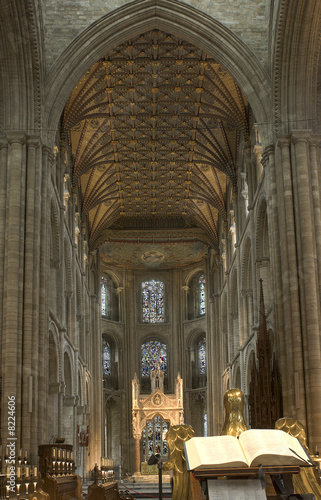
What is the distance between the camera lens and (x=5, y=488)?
10500 millimetres

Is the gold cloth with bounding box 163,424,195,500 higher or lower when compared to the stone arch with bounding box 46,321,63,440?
lower

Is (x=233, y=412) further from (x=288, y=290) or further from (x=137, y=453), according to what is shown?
(x=137, y=453)

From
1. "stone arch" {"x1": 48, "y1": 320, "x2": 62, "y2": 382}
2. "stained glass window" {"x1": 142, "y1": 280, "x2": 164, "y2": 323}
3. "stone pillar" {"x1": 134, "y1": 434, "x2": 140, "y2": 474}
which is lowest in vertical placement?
"stone pillar" {"x1": 134, "y1": 434, "x2": 140, "y2": 474}

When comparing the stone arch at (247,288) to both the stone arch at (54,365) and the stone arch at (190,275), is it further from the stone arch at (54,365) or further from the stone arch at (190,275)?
the stone arch at (190,275)

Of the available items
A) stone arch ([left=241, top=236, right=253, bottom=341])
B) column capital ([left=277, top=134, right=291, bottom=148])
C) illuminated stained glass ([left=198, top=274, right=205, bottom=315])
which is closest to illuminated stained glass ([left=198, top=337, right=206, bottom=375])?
illuminated stained glass ([left=198, top=274, right=205, bottom=315])

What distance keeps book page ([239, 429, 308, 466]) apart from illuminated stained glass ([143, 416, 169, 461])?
33453mm

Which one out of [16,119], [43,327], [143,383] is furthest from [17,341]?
[143,383]

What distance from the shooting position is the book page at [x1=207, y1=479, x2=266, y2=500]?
17.1ft

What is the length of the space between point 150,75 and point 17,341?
12.3 m

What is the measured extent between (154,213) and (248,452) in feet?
107

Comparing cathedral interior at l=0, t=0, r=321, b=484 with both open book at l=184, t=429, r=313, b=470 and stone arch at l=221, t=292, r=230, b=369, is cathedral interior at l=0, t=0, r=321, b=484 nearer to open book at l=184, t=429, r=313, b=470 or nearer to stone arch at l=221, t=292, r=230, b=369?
stone arch at l=221, t=292, r=230, b=369

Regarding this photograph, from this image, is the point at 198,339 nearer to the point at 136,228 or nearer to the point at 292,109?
the point at 136,228

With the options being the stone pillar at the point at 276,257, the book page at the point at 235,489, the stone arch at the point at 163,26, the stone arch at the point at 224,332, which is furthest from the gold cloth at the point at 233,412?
the stone arch at the point at 224,332

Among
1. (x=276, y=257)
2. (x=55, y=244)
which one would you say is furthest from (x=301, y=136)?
(x=55, y=244)
